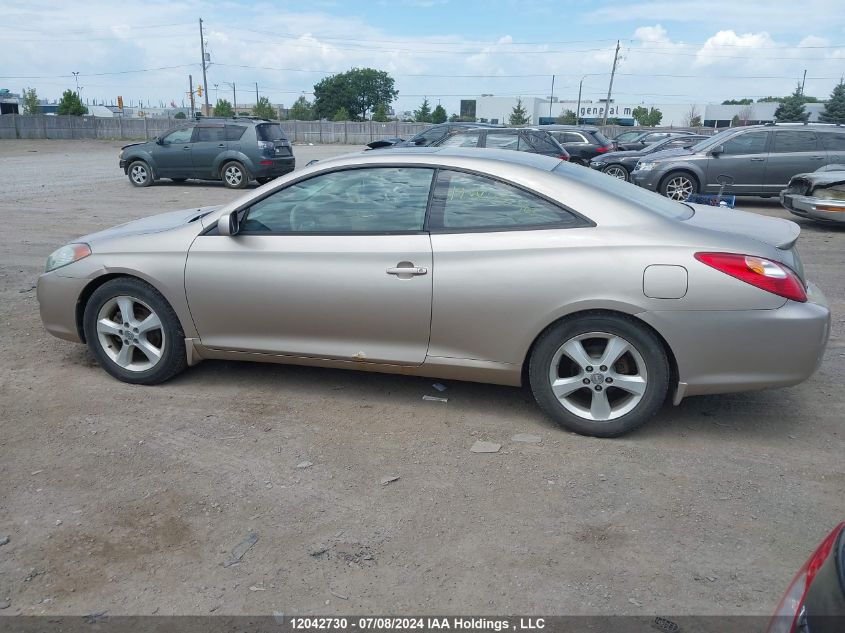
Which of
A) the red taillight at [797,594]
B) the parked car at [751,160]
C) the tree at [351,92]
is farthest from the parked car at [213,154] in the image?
the tree at [351,92]

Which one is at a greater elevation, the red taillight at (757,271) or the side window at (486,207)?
the side window at (486,207)

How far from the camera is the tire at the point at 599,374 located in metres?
3.76

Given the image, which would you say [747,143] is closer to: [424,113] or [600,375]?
[600,375]

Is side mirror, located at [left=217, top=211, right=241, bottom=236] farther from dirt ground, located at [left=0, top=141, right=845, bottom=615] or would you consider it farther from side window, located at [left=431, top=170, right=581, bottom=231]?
side window, located at [left=431, top=170, right=581, bottom=231]

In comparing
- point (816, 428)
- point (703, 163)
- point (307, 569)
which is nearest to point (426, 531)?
point (307, 569)

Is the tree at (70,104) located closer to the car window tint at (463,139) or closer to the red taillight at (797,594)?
the car window tint at (463,139)

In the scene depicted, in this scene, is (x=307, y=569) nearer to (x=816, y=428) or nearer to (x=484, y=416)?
(x=484, y=416)

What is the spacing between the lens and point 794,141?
13516 mm

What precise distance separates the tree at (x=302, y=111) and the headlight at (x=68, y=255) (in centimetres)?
10787

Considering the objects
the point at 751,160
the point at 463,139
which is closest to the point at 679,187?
the point at 751,160

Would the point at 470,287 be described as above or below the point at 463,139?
below

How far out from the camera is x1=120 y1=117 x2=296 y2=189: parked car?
17.2 metres

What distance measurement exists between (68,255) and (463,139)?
1243 cm

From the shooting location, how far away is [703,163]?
45.6ft
